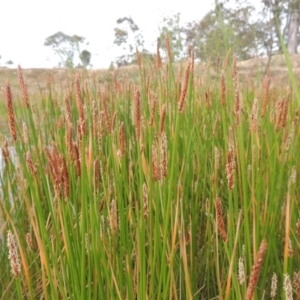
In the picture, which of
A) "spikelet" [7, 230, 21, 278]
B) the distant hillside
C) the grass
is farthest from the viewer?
the distant hillside

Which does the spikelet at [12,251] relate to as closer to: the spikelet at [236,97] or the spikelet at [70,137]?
the spikelet at [70,137]

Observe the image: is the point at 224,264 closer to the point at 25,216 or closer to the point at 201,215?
the point at 201,215

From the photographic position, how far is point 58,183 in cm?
55

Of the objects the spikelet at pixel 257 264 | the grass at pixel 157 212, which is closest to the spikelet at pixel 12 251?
the grass at pixel 157 212

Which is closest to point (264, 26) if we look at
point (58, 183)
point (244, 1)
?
point (244, 1)

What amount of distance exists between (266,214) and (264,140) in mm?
415

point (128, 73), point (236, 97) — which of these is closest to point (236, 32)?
point (128, 73)

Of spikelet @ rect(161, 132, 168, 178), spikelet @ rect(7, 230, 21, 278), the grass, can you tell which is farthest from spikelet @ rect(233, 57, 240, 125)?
spikelet @ rect(7, 230, 21, 278)

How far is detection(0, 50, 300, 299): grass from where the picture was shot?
607mm

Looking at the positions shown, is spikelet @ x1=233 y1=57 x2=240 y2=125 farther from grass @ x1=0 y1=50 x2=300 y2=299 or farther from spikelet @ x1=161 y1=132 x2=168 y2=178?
spikelet @ x1=161 y1=132 x2=168 y2=178

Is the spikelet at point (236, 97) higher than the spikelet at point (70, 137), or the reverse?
the spikelet at point (236, 97)

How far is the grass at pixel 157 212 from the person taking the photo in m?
0.61

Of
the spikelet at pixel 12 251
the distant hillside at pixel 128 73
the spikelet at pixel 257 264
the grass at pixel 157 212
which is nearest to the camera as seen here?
the spikelet at pixel 257 264

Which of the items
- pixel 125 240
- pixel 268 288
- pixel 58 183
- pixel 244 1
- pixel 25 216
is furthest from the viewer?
pixel 244 1
